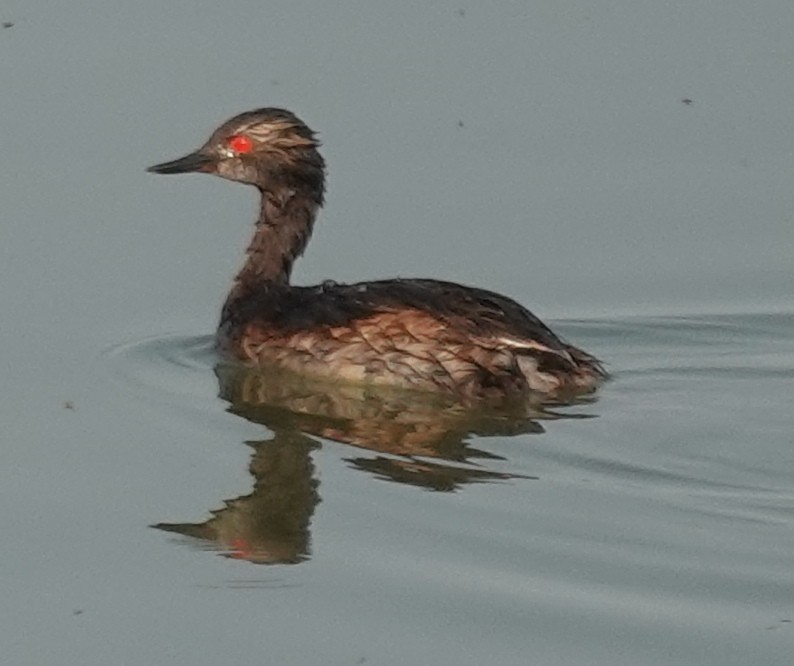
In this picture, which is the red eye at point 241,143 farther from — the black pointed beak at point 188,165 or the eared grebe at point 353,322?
the black pointed beak at point 188,165

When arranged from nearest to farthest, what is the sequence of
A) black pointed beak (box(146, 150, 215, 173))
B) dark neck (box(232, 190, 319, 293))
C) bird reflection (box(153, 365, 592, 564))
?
bird reflection (box(153, 365, 592, 564))
black pointed beak (box(146, 150, 215, 173))
dark neck (box(232, 190, 319, 293))

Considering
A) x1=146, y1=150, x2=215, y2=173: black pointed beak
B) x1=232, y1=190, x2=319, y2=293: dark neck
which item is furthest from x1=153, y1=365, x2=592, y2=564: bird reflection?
x1=146, y1=150, x2=215, y2=173: black pointed beak

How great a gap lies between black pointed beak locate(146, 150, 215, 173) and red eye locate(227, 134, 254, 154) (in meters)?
0.13

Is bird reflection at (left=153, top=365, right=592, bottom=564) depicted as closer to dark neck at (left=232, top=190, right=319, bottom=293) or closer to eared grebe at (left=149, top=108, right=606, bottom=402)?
eared grebe at (left=149, top=108, right=606, bottom=402)

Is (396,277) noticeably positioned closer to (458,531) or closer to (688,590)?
(458,531)

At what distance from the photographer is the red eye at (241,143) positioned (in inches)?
492

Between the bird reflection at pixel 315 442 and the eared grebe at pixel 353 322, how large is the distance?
0.33ft

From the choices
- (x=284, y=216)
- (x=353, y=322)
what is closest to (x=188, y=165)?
(x=284, y=216)

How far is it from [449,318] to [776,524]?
94.6 inches

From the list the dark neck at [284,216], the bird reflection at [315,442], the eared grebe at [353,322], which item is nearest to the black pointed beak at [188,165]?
the eared grebe at [353,322]

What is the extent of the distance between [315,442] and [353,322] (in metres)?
0.97

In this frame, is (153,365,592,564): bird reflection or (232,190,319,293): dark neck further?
(232,190,319,293): dark neck

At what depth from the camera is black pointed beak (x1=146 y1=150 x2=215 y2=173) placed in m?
12.4

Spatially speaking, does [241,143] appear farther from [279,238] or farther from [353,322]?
[353,322]
